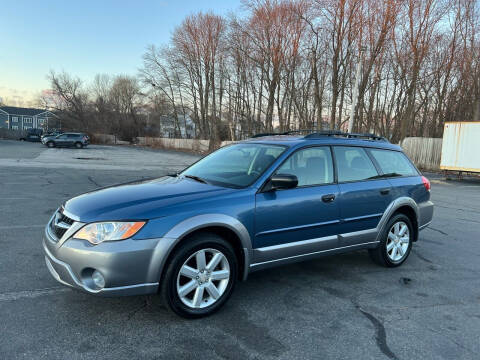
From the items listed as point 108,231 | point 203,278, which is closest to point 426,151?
point 203,278

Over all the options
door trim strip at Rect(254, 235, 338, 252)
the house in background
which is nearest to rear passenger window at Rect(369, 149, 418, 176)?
door trim strip at Rect(254, 235, 338, 252)

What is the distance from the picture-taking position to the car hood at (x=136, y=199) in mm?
3016

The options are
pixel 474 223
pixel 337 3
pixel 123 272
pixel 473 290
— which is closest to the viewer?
pixel 123 272

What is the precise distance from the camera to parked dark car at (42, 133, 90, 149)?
37.8 meters

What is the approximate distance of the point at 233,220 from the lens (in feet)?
10.9

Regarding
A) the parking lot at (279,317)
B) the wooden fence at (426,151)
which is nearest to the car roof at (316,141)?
A: the parking lot at (279,317)

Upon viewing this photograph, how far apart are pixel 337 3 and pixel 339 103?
335 inches

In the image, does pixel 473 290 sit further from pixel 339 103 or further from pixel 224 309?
pixel 339 103

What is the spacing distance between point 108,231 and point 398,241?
12.3 ft

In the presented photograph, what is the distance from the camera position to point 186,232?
121 inches

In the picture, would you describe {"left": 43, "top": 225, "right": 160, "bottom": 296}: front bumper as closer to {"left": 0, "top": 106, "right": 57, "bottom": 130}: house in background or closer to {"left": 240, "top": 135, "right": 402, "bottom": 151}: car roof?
{"left": 240, "top": 135, "right": 402, "bottom": 151}: car roof

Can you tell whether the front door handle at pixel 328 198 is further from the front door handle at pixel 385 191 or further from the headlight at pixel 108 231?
the headlight at pixel 108 231

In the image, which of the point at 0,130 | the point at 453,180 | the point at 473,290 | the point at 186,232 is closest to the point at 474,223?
the point at 473,290

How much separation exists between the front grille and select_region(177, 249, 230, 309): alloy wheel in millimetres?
1061
